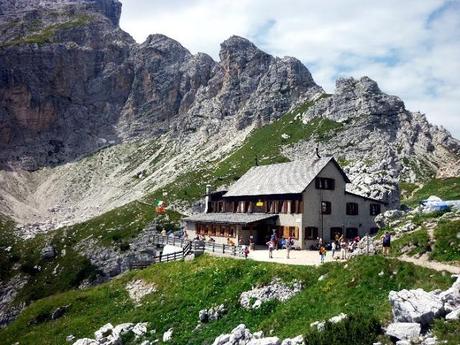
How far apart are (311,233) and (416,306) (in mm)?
34354

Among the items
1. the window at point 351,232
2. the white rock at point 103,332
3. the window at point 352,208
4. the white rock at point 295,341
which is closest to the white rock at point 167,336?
the white rock at point 103,332

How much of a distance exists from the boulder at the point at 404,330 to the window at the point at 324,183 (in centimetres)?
Answer: 3633

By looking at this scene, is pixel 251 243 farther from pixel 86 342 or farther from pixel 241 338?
pixel 241 338

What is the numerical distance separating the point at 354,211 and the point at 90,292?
34.0 meters

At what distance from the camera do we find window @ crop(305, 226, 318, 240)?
5492 cm

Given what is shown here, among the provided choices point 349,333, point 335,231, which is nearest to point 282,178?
point 335,231

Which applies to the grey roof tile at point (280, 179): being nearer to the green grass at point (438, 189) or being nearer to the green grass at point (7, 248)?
the green grass at point (438, 189)

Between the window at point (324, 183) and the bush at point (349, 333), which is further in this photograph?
the window at point (324, 183)

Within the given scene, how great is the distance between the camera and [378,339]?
2130 cm

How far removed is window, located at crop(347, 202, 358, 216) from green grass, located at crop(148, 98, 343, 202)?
53447 millimetres

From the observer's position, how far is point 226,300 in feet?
116

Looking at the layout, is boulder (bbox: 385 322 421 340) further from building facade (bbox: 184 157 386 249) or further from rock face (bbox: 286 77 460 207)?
rock face (bbox: 286 77 460 207)

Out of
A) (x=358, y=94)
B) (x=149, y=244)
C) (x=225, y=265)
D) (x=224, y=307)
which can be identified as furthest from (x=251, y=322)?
(x=358, y=94)

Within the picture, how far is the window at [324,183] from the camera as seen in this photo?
5726 cm
